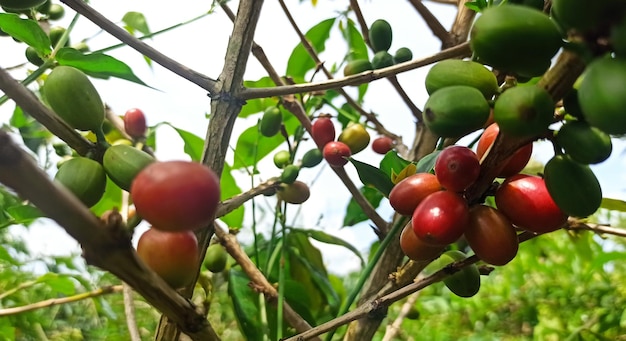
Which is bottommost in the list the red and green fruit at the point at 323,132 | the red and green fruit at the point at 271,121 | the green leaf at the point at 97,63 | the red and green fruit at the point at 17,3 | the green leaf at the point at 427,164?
the green leaf at the point at 427,164

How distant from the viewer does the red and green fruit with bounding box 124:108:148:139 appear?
2.25 feet

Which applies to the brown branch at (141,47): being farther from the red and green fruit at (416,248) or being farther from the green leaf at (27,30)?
the red and green fruit at (416,248)

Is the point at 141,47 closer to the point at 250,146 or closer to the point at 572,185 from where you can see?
the point at 572,185

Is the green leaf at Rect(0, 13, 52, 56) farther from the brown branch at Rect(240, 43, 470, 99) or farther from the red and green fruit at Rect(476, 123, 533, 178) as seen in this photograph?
the red and green fruit at Rect(476, 123, 533, 178)

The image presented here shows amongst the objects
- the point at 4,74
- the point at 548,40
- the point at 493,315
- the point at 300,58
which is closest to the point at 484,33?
the point at 548,40

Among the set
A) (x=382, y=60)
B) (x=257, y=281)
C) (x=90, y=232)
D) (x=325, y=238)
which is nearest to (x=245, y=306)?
(x=257, y=281)

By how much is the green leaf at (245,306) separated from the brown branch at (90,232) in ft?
1.63

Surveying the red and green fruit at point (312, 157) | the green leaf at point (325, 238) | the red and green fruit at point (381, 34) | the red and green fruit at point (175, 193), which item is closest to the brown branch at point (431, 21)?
the red and green fruit at point (381, 34)

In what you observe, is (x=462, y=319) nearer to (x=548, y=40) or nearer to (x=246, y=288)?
(x=246, y=288)

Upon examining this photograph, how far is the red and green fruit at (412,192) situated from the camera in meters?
0.40

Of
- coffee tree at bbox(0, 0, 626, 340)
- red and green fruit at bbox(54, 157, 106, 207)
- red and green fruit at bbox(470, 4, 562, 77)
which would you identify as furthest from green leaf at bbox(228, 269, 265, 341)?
red and green fruit at bbox(470, 4, 562, 77)

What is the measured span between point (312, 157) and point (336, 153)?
0.23 feet

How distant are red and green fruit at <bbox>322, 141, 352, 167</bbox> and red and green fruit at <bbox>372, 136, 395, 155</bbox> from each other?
0.20 metres

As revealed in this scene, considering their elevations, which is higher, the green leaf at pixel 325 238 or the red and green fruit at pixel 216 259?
the green leaf at pixel 325 238
